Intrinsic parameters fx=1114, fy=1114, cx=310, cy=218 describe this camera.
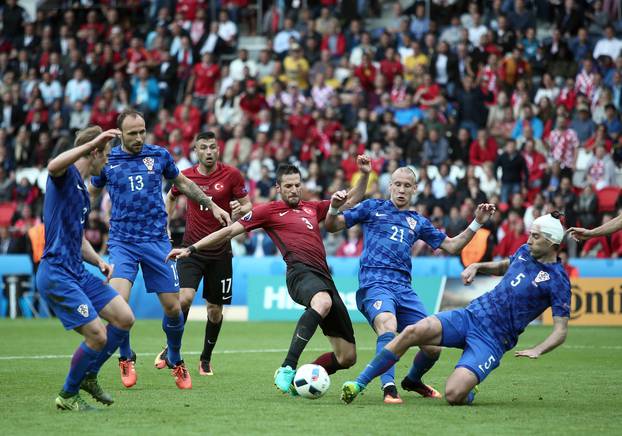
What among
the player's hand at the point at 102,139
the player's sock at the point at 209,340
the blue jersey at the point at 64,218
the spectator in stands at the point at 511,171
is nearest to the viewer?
the player's hand at the point at 102,139

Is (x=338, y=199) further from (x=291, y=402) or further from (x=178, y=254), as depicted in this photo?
→ (x=291, y=402)

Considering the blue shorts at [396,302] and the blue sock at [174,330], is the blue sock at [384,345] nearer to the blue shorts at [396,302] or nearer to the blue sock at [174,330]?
the blue shorts at [396,302]

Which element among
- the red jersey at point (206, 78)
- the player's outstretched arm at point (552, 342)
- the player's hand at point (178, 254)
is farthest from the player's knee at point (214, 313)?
the red jersey at point (206, 78)

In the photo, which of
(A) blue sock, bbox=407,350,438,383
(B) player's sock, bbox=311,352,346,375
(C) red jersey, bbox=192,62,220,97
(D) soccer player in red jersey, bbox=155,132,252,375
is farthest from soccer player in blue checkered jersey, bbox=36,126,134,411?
(C) red jersey, bbox=192,62,220,97

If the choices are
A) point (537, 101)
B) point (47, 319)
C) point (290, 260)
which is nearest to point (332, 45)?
point (537, 101)

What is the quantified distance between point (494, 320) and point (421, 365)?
0.92 m

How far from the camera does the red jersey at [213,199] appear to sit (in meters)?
13.2

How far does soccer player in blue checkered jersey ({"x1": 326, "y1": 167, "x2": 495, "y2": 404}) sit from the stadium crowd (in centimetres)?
1188

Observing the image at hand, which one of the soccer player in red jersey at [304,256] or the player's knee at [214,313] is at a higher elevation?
the soccer player in red jersey at [304,256]

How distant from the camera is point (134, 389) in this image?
10891 mm

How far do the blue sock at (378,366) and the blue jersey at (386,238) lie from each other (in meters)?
1.19

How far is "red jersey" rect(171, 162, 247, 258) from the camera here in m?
13.2

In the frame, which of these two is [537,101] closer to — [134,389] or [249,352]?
[249,352]

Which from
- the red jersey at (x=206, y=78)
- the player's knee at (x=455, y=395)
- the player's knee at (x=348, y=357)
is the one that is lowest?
the player's knee at (x=455, y=395)
